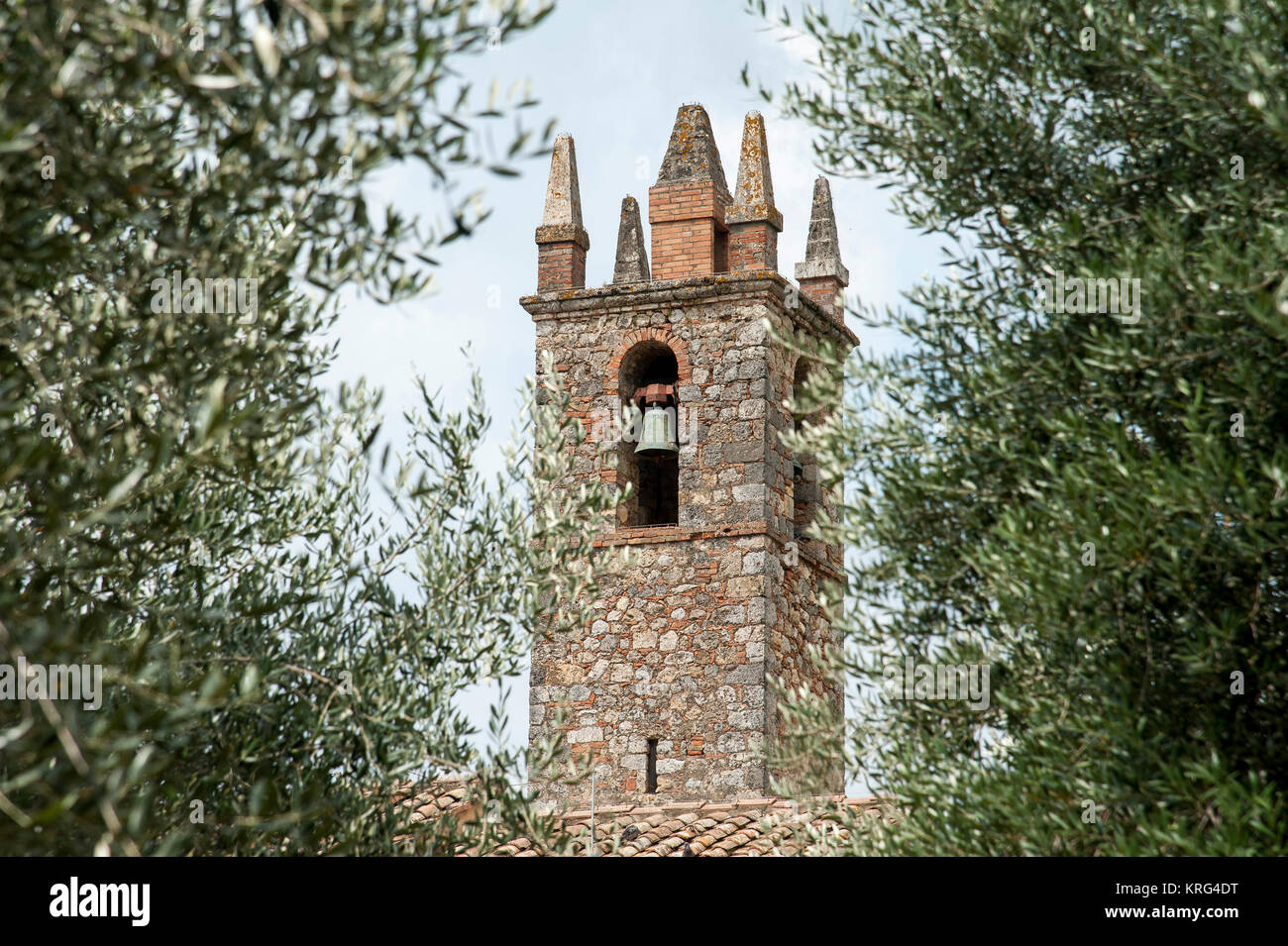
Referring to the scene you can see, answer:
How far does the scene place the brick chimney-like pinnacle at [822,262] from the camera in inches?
790

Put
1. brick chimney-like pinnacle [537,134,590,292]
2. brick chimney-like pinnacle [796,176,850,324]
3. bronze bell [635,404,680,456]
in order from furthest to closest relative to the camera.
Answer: brick chimney-like pinnacle [796,176,850,324] < brick chimney-like pinnacle [537,134,590,292] < bronze bell [635,404,680,456]

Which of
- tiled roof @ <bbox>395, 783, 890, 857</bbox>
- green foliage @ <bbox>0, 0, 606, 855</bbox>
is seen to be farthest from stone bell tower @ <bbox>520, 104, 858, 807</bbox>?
green foliage @ <bbox>0, 0, 606, 855</bbox>

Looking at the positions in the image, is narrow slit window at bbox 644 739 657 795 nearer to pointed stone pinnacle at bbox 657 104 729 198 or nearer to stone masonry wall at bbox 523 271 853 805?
stone masonry wall at bbox 523 271 853 805

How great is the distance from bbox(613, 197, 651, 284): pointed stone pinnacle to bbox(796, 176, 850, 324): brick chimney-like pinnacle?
6.91 feet

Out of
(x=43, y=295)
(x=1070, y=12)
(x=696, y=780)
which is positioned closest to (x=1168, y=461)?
(x=1070, y=12)

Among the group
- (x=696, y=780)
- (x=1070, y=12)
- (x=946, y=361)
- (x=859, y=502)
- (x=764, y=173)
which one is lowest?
(x=696, y=780)

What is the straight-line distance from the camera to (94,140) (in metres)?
5.38

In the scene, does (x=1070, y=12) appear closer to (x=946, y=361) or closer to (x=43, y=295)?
(x=946, y=361)

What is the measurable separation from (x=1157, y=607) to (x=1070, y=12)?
114 inches

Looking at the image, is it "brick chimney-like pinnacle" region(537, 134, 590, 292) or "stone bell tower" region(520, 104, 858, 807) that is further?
"brick chimney-like pinnacle" region(537, 134, 590, 292)

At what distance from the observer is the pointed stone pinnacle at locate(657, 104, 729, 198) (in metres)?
19.3

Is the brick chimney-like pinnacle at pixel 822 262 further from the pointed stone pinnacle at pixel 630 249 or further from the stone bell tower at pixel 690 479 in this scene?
the pointed stone pinnacle at pixel 630 249

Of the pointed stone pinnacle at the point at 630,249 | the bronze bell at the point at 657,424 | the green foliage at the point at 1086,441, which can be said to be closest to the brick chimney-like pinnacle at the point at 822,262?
the pointed stone pinnacle at the point at 630,249

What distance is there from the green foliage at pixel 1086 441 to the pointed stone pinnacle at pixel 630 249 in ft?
36.8
